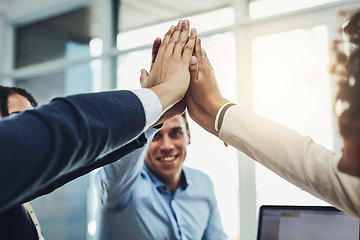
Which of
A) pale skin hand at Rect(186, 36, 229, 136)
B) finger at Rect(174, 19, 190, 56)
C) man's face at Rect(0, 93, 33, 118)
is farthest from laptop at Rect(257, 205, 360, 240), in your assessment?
man's face at Rect(0, 93, 33, 118)

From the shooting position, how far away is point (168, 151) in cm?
215

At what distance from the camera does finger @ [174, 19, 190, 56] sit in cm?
152

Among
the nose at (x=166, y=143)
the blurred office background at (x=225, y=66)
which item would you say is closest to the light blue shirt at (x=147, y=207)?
the nose at (x=166, y=143)

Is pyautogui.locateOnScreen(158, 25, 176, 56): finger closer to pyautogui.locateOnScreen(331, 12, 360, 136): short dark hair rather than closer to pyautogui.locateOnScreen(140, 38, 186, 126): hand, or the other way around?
pyautogui.locateOnScreen(140, 38, 186, 126): hand

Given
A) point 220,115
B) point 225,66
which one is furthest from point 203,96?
point 225,66

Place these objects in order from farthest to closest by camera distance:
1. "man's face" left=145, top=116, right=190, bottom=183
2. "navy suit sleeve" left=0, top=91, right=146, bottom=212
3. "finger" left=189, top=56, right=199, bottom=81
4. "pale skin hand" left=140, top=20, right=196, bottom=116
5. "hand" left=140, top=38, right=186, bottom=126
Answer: "man's face" left=145, top=116, right=190, bottom=183 < "finger" left=189, top=56, right=199, bottom=81 < "hand" left=140, top=38, right=186, bottom=126 < "pale skin hand" left=140, top=20, right=196, bottom=116 < "navy suit sleeve" left=0, top=91, right=146, bottom=212

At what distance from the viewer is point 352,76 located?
1.97ft

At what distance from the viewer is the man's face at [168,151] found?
2098 millimetres

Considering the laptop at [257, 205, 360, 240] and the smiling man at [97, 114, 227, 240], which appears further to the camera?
the smiling man at [97, 114, 227, 240]

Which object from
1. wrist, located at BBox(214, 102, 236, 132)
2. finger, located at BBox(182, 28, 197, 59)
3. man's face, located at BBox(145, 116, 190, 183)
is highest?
finger, located at BBox(182, 28, 197, 59)

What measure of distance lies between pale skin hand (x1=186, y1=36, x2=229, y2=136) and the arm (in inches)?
7.0

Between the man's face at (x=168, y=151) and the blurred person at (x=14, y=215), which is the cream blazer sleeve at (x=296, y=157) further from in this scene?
the man's face at (x=168, y=151)

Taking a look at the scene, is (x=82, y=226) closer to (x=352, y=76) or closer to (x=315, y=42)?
(x=315, y=42)

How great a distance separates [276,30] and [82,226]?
2.92 metres
